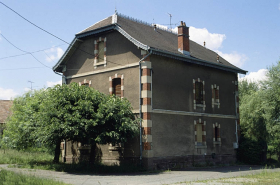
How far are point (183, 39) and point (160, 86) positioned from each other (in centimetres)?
424

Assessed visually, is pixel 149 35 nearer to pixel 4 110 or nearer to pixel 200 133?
pixel 200 133

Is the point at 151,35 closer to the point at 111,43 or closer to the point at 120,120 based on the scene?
the point at 111,43

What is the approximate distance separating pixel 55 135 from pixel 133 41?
6.67 metres

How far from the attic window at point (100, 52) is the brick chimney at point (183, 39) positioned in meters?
4.81

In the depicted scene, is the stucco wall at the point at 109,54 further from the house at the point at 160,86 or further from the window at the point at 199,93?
the window at the point at 199,93

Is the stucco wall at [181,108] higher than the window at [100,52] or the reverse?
the reverse

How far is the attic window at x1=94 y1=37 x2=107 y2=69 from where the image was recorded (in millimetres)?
21723

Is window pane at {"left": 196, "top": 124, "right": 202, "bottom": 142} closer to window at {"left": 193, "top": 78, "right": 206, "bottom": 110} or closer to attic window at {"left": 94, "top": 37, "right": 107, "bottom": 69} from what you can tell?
window at {"left": 193, "top": 78, "right": 206, "bottom": 110}

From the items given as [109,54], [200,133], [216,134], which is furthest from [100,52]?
[216,134]

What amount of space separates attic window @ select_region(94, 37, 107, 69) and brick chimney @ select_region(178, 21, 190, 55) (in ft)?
15.8

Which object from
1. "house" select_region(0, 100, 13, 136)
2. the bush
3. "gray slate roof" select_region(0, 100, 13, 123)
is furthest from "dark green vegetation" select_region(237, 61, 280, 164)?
"gray slate roof" select_region(0, 100, 13, 123)

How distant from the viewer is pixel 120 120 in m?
17.6

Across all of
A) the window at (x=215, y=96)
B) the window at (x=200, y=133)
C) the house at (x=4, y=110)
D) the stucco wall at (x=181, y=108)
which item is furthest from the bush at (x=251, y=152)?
the house at (x=4, y=110)

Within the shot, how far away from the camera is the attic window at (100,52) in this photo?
71.3 feet
